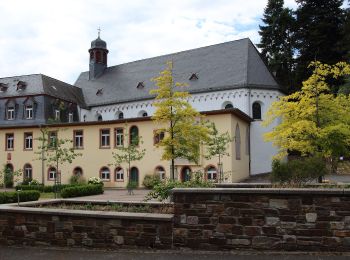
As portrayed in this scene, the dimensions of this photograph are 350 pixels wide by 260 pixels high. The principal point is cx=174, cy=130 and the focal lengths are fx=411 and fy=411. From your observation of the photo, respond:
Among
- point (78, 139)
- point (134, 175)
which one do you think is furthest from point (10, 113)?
point (134, 175)

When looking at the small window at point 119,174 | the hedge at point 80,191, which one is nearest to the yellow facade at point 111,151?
the small window at point 119,174

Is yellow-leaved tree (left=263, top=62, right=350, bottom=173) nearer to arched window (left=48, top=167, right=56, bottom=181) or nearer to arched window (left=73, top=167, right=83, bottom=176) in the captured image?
arched window (left=73, top=167, right=83, bottom=176)

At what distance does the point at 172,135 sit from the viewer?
2520cm

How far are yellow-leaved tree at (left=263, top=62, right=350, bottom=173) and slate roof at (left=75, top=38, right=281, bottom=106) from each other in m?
19.0

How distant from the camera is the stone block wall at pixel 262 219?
670cm

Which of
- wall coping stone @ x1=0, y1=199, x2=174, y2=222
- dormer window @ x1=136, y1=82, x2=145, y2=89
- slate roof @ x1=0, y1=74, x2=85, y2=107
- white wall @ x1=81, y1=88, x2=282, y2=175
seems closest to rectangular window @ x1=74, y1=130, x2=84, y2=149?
slate roof @ x1=0, y1=74, x2=85, y2=107

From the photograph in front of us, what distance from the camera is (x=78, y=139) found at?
37500 millimetres

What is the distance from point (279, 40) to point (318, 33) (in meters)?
6.34

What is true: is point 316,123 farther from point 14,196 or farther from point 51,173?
point 51,173

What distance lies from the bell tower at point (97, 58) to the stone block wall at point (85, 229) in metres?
46.1

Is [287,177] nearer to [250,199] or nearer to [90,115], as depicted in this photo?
[250,199]

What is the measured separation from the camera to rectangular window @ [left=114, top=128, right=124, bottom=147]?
3534 cm

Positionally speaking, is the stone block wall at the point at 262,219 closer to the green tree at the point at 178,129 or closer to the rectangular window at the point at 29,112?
the green tree at the point at 178,129

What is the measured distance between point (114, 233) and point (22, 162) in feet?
113
